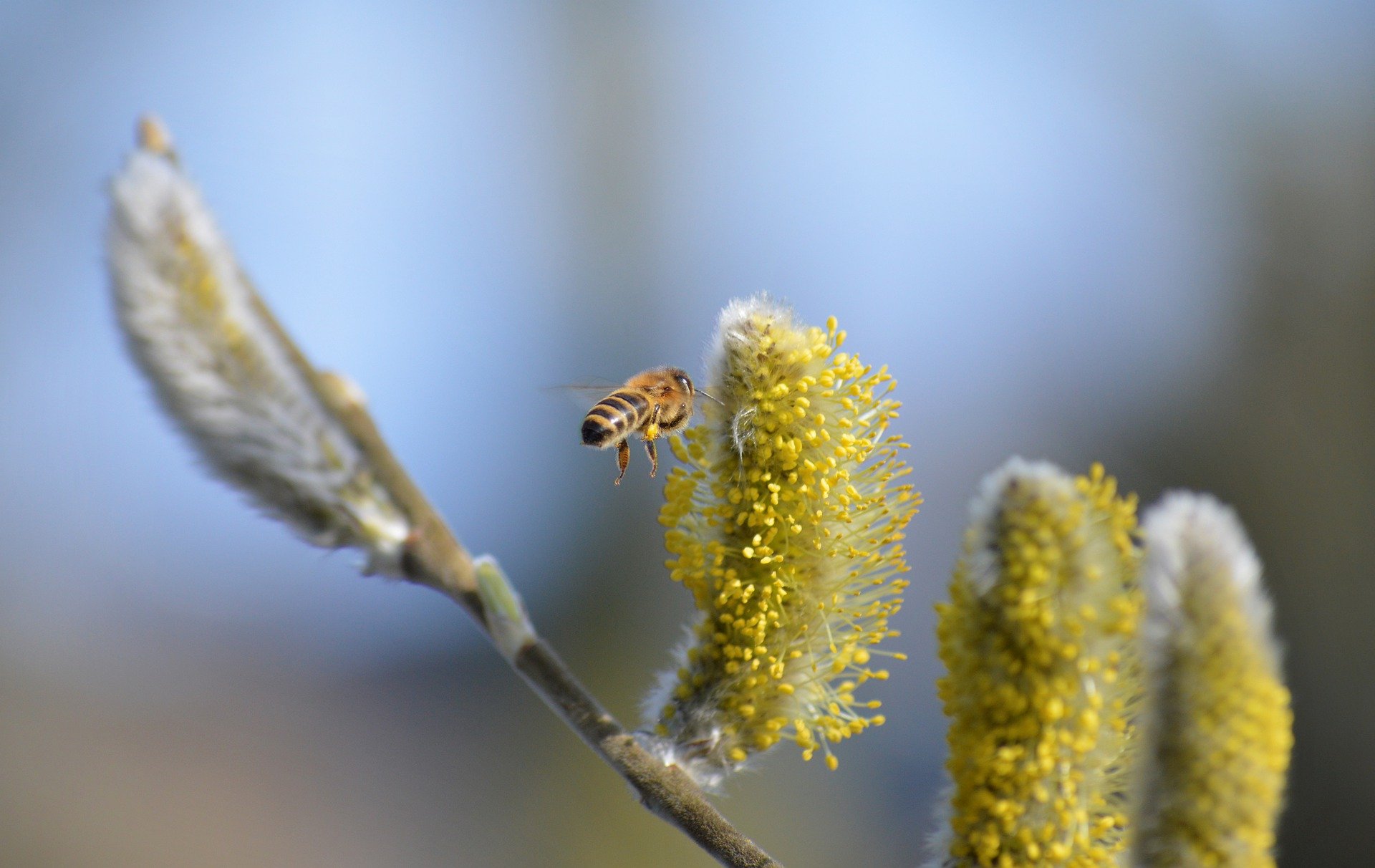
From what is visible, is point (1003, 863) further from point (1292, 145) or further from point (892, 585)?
point (1292, 145)

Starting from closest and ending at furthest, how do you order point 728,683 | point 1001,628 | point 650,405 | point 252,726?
point 1001,628, point 728,683, point 650,405, point 252,726

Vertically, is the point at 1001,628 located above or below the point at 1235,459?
below

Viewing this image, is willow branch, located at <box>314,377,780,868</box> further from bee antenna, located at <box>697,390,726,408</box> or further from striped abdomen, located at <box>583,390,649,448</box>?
striped abdomen, located at <box>583,390,649,448</box>

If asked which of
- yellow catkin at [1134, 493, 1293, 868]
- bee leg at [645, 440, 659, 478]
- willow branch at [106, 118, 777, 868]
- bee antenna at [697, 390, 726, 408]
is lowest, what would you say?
yellow catkin at [1134, 493, 1293, 868]

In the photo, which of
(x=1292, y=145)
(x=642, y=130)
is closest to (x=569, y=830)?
(x=642, y=130)

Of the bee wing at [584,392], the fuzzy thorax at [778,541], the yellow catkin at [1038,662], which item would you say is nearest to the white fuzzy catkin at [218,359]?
the fuzzy thorax at [778,541]

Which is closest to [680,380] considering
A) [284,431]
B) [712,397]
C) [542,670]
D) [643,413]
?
[643,413]

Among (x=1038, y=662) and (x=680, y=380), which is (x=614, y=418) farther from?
(x=1038, y=662)

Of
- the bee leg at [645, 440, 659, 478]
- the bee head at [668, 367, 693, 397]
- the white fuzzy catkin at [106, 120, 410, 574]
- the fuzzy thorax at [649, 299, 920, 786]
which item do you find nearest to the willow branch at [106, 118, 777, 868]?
the white fuzzy catkin at [106, 120, 410, 574]
